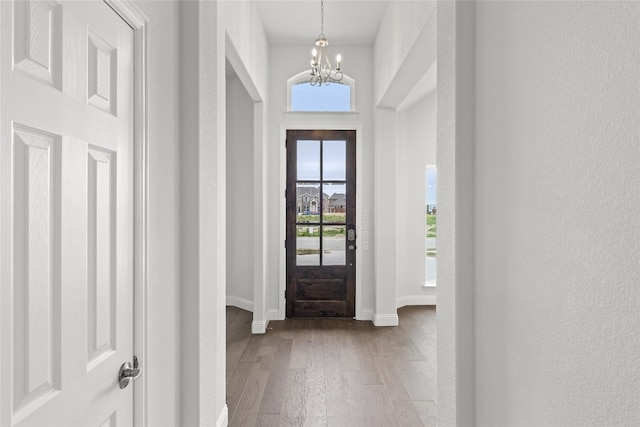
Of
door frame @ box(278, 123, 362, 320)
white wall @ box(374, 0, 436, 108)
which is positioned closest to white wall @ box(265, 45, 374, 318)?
door frame @ box(278, 123, 362, 320)

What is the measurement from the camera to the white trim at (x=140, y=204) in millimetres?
1533

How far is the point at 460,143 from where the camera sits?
197 cm

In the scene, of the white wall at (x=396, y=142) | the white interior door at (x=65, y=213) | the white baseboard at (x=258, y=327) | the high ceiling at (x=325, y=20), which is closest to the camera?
the white interior door at (x=65, y=213)

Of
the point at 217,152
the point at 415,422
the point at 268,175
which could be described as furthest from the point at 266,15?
the point at 415,422

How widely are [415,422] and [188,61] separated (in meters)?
2.35

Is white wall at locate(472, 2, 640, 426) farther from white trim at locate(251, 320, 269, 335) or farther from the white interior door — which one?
white trim at locate(251, 320, 269, 335)

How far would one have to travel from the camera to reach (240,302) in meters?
5.61

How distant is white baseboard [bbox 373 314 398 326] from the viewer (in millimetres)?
4828

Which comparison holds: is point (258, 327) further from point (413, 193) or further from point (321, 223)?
point (413, 193)

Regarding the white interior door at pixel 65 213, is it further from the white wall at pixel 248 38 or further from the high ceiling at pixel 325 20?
the high ceiling at pixel 325 20

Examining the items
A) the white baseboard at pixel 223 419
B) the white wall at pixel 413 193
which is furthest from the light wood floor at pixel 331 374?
the white wall at pixel 413 193

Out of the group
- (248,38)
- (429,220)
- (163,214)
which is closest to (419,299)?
(429,220)

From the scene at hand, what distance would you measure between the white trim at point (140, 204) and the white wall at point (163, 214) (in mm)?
44

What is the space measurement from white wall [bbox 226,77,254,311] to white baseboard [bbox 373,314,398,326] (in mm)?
1661
